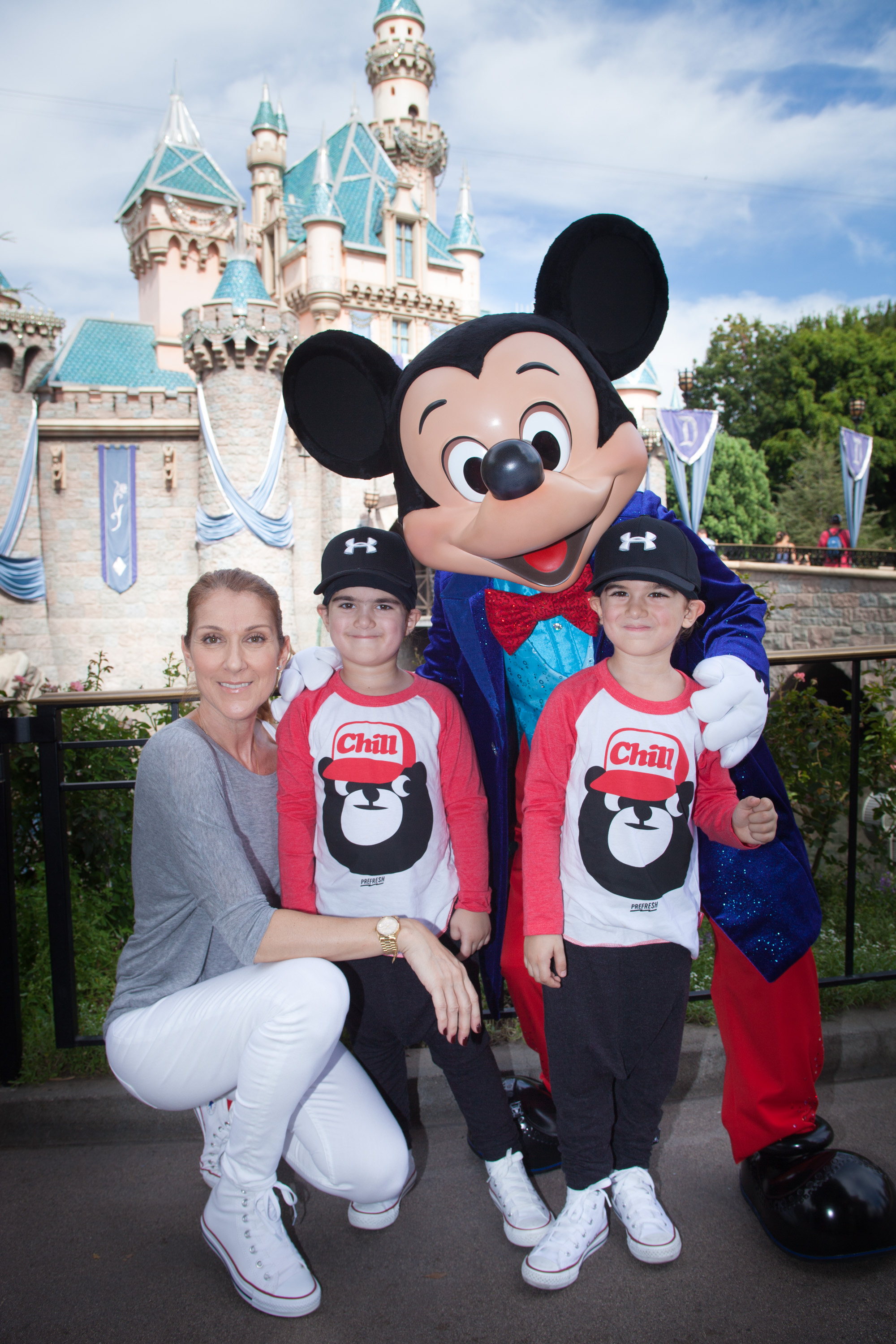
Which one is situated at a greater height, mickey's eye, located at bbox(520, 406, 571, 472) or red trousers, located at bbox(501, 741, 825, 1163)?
mickey's eye, located at bbox(520, 406, 571, 472)

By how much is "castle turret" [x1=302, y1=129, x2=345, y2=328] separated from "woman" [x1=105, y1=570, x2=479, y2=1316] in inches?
876

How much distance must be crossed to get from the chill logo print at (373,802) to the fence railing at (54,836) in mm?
732

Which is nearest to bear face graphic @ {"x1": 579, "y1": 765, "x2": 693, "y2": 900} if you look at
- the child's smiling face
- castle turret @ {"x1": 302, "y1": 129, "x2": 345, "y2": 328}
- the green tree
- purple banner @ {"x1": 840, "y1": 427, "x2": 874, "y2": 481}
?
the child's smiling face

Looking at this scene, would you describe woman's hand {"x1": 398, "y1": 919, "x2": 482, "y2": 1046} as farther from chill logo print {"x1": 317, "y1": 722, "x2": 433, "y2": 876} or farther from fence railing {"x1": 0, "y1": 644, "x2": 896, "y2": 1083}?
fence railing {"x1": 0, "y1": 644, "x2": 896, "y2": 1083}

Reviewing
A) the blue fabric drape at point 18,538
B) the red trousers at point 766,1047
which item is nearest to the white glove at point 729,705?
the red trousers at point 766,1047

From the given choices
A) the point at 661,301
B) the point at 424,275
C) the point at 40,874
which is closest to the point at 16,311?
the point at 424,275

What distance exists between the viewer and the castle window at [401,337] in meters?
23.7

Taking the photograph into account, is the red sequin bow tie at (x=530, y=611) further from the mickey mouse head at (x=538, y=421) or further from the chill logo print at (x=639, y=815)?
the chill logo print at (x=639, y=815)

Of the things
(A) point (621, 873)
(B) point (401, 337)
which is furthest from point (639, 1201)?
(B) point (401, 337)

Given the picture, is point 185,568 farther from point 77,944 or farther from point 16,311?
point 77,944

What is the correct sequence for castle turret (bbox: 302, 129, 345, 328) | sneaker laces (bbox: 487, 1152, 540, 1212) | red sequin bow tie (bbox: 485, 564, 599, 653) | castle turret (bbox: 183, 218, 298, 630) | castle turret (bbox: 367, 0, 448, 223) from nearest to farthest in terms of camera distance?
sneaker laces (bbox: 487, 1152, 540, 1212) → red sequin bow tie (bbox: 485, 564, 599, 653) → castle turret (bbox: 183, 218, 298, 630) → castle turret (bbox: 302, 129, 345, 328) → castle turret (bbox: 367, 0, 448, 223)

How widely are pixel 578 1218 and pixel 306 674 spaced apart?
1218mm

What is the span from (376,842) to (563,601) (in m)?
0.67

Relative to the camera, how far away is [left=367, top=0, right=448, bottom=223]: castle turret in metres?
27.2
